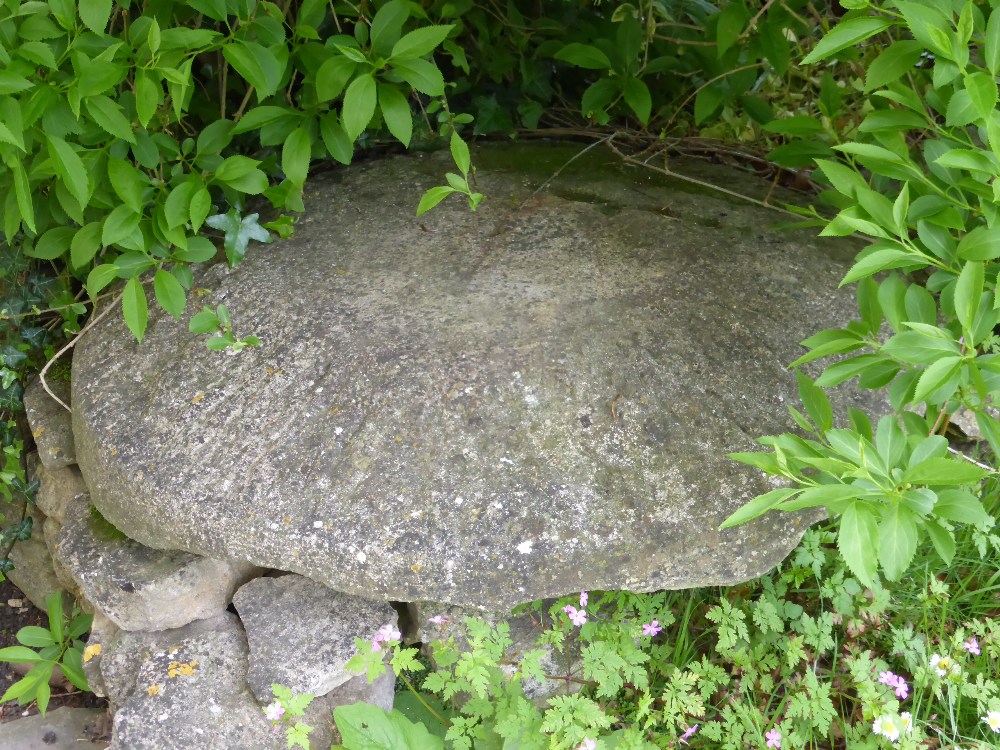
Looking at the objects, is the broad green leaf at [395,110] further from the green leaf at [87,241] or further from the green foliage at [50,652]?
the green foliage at [50,652]

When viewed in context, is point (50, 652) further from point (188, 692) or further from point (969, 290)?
point (969, 290)

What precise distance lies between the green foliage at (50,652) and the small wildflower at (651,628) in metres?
1.54

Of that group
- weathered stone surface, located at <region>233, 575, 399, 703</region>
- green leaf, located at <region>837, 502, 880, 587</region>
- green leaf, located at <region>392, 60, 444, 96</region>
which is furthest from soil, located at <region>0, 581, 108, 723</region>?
green leaf, located at <region>837, 502, 880, 587</region>

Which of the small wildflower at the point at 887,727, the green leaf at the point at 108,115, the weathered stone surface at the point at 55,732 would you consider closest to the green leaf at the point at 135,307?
the green leaf at the point at 108,115

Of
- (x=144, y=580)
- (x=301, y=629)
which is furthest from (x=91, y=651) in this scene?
(x=301, y=629)

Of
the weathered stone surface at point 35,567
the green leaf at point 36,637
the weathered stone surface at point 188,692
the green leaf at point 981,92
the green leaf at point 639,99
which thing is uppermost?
the green leaf at point 981,92

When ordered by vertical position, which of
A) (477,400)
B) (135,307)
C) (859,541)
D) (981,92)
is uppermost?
(981,92)

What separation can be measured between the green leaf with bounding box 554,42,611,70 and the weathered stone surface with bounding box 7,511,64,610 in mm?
2090

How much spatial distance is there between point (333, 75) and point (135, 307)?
28.3 inches

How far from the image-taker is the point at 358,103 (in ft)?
6.16

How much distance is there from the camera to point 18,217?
1.97 meters

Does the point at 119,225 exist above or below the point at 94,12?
below

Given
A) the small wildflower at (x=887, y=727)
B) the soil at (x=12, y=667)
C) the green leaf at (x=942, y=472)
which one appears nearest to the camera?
the green leaf at (x=942, y=472)

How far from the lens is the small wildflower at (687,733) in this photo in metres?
2.00
